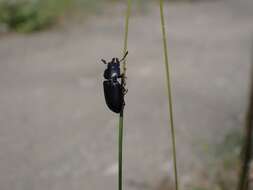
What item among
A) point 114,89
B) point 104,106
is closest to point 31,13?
point 104,106

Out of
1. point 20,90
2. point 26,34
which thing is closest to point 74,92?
point 20,90

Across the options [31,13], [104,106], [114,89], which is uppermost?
[31,13]

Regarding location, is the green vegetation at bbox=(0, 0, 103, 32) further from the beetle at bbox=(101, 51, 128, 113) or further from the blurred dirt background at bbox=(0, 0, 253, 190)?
the beetle at bbox=(101, 51, 128, 113)

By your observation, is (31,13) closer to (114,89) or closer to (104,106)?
(104,106)

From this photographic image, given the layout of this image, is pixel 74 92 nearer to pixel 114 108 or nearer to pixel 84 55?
pixel 84 55

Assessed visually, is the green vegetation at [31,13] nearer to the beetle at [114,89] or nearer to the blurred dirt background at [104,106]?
→ the blurred dirt background at [104,106]

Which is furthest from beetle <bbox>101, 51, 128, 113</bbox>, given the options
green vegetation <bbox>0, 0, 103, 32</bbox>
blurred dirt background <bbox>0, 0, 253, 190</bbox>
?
green vegetation <bbox>0, 0, 103, 32</bbox>

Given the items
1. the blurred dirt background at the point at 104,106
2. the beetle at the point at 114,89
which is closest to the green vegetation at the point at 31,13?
the blurred dirt background at the point at 104,106
